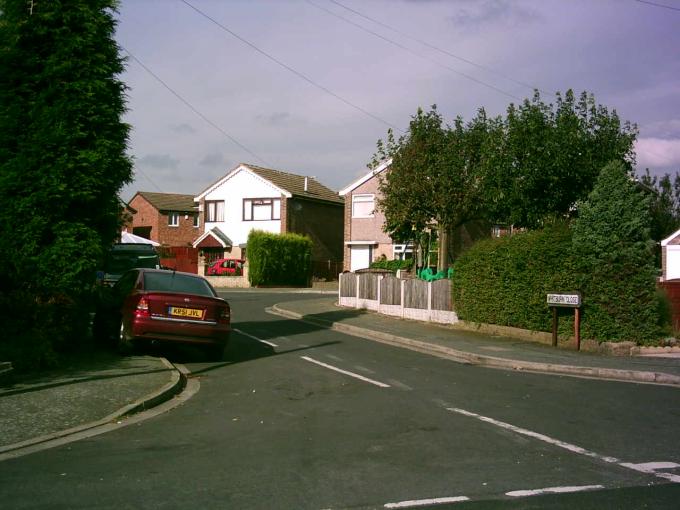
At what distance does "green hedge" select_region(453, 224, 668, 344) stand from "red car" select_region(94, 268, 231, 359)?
316 inches

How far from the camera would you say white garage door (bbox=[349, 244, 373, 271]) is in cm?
4475

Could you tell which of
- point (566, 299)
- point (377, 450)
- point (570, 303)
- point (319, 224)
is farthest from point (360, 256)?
point (377, 450)

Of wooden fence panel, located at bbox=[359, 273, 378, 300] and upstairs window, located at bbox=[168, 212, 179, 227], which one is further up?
upstairs window, located at bbox=[168, 212, 179, 227]

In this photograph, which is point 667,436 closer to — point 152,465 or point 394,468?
point 394,468

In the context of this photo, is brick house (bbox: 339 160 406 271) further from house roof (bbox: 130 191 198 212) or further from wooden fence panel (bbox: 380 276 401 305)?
house roof (bbox: 130 191 198 212)

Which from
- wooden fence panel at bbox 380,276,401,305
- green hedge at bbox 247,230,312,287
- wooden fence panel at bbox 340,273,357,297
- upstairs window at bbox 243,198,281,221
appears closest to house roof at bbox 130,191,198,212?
upstairs window at bbox 243,198,281,221

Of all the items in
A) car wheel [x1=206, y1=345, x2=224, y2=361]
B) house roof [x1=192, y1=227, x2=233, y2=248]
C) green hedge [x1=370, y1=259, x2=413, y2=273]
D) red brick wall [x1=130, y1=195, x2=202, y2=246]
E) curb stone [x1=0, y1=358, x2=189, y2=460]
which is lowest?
curb stone [x1=0, y1=358, x2=189, y2=460]

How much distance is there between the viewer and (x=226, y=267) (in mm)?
48594

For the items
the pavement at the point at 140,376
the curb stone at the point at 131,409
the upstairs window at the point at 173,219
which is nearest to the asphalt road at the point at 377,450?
the curb stone at the point at 131,409

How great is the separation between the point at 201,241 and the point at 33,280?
4059cm

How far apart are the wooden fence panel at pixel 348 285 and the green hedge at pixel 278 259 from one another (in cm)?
1600

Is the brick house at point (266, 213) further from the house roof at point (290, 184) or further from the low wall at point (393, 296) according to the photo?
the low wall at point (393, 296)

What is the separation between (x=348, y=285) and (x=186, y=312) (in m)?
15.5

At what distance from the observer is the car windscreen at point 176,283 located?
12984mm
